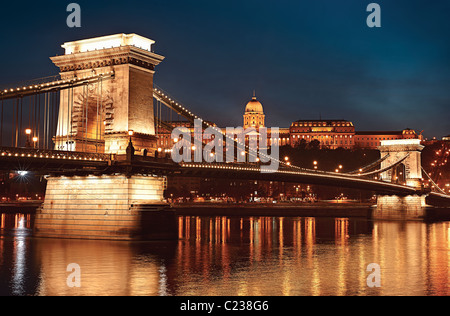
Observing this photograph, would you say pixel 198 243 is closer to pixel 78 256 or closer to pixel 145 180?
pixel 145 180

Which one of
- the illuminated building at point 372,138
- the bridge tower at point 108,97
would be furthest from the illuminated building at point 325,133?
the bridge tower at point 108,97

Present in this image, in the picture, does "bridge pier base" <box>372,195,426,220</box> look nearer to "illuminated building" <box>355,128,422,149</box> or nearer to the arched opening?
the arched opening

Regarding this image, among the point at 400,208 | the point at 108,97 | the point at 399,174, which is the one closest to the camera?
the point at 108,97

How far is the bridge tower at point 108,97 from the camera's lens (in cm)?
4062

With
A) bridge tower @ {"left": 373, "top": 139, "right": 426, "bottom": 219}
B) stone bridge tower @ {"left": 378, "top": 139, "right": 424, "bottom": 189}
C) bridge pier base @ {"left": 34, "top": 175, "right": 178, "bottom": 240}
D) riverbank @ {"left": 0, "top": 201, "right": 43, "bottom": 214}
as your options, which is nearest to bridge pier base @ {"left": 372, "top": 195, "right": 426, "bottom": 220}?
bridge tower @ {"left": 373, "top": 139, "right": 426, "bottom": 219}

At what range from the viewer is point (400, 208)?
7544 cm

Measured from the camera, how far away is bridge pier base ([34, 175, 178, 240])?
123ft

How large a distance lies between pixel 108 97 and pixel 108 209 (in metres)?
8.45

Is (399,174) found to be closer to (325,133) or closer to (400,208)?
(400,208)

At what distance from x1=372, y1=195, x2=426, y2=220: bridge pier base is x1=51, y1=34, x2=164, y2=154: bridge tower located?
1667 inches

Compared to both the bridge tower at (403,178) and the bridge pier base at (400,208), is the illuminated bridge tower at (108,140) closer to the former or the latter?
the bridge pier base at (400,208)

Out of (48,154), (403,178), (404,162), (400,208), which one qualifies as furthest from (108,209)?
(403,178)

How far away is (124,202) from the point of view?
37594 millimetres
